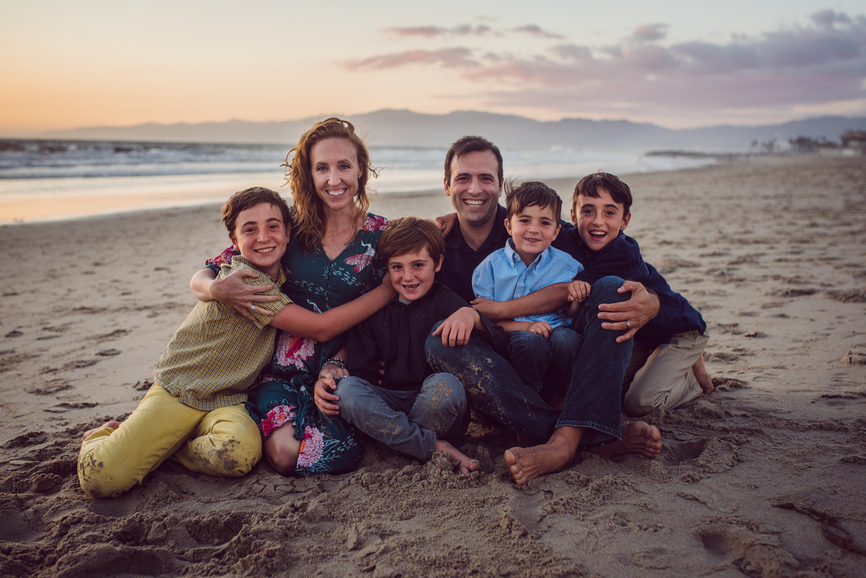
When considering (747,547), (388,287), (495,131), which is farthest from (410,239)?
(495,131)

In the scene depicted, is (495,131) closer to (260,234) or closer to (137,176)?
(137,176)

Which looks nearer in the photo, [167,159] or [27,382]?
[27,382]

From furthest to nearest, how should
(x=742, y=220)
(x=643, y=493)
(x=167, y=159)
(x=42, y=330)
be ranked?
(x=167, y=159) < (x=742, y=220) < (x=42, y=330) < (x=643, y=493)

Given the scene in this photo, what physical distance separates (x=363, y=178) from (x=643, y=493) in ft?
6.86

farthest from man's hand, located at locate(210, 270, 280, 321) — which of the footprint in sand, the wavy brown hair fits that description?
the footprint in sand

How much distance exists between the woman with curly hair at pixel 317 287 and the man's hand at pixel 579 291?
0.96 meters

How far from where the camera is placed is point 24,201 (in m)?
11.8

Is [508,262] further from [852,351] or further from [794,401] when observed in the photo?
[852,351]

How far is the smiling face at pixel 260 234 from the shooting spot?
2.53 metres

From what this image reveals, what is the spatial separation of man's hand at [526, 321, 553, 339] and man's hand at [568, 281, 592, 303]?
0.64 feet

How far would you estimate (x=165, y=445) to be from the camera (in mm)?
2279

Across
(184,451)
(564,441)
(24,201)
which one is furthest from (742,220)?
(24,201)

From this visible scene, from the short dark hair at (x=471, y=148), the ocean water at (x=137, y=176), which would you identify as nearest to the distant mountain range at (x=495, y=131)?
the ocean water at (x=137, y=176)

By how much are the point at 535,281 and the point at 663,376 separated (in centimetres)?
82
